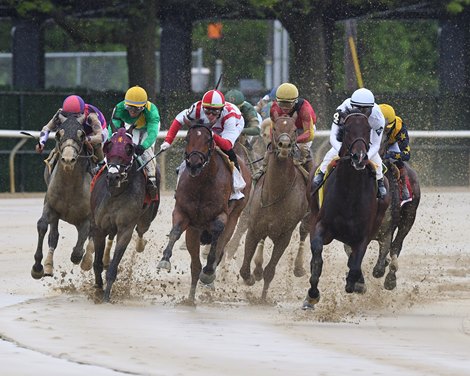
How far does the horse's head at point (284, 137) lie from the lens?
519 inches

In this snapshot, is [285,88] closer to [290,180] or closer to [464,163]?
[290,180]

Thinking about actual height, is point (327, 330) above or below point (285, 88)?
below

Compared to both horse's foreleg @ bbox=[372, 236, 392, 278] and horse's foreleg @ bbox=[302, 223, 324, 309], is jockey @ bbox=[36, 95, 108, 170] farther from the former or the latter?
horse's foreleg @ bbox=[372, 236, 392, 278]

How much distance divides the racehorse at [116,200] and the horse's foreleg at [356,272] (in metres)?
1.98

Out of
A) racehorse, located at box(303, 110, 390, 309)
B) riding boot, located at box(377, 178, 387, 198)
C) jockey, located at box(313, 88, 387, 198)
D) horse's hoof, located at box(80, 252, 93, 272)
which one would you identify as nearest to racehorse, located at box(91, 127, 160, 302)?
horse's hoof, located at box(80, 252, 93, 272)

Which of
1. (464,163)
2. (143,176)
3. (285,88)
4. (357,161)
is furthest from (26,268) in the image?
(464,163)

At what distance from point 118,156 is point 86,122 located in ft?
5.12

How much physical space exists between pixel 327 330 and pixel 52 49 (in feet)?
98.6

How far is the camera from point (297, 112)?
46.6 ft

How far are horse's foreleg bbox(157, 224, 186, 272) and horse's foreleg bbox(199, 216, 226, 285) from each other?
266 mm

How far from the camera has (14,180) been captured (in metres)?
25.2

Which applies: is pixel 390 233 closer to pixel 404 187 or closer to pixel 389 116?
pixel 404 187

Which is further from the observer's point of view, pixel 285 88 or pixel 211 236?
pixel 285 88

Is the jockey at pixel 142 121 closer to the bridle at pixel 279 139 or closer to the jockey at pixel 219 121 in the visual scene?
the jockey at pixel 219 121
